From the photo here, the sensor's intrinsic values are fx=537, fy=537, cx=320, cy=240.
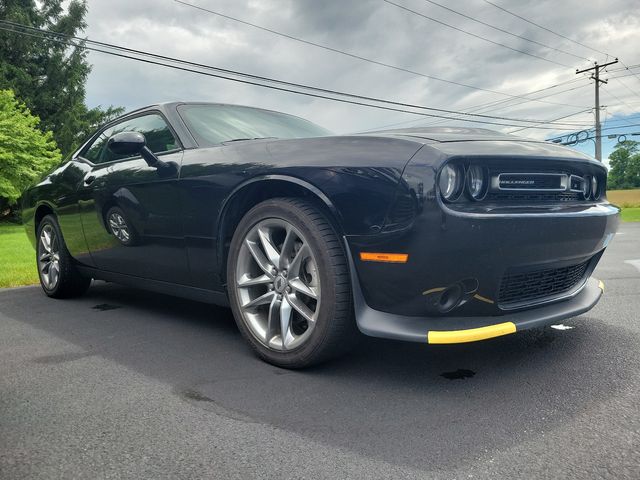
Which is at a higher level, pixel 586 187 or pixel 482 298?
pixel 586 187

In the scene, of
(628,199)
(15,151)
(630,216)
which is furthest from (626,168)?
(15,151)

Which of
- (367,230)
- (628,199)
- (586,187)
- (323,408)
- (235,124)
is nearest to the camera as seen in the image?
(323,408)

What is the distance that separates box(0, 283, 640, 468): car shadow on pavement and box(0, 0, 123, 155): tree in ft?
114

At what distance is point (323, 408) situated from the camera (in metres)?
2.15

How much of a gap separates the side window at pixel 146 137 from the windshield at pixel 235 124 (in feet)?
0.56

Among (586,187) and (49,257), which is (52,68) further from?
(586,187)

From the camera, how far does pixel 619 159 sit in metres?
95.2

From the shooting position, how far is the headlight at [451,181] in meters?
2.20

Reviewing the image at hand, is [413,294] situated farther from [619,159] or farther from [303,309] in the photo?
[619,159]

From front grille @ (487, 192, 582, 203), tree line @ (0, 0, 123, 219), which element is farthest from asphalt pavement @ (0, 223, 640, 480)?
tree line @ (0, 0, 123, 219)

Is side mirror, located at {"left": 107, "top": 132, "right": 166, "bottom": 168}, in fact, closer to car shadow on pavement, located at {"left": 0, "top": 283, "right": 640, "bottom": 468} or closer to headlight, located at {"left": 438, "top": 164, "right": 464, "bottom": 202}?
car shadow on pavement, located at {"left": 0, "top": 283, "right": 640, "bottom": 468}

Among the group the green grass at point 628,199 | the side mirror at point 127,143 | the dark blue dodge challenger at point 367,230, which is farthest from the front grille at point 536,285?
the green grass at point 628,199

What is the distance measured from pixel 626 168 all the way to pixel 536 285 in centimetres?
10683

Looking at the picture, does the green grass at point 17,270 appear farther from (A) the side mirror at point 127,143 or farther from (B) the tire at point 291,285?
(B) the tire at point 291,285
